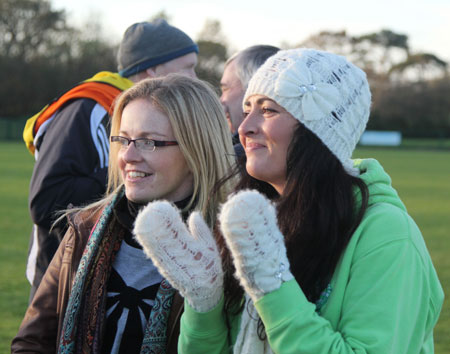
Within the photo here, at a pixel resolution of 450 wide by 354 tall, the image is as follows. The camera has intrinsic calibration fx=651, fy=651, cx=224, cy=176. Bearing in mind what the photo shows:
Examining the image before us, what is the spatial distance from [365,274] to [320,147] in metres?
0.45

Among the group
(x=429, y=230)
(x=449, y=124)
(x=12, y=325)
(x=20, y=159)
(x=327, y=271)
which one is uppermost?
(x=327, y=271)

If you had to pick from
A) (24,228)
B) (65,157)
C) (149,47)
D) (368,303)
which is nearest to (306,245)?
(368,303)

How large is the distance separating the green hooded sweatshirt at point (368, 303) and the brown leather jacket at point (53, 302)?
70 cm

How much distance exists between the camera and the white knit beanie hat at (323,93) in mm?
2119

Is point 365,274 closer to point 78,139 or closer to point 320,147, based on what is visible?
point 320,147

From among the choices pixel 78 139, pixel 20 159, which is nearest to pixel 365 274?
pixel 78 139

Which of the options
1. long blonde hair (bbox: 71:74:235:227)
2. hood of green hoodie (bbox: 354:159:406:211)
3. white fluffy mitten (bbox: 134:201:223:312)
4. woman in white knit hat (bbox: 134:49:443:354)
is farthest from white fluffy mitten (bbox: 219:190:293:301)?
long blonde hair (bbox: 71:74:235:227)

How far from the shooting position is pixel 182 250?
→ 1.93 meters

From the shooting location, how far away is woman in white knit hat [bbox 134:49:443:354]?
183 cm

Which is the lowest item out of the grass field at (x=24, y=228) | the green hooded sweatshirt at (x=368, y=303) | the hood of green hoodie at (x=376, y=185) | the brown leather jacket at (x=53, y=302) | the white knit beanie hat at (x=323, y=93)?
the grass field at (x=24, y=228)

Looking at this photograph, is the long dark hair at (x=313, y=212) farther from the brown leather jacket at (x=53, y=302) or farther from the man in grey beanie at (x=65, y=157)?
the man in grey beanie at (x=65, y=157)

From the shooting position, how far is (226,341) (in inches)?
84.7

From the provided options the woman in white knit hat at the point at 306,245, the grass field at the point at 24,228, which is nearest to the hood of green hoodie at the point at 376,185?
the woman in white knit hat at the point at 306,245

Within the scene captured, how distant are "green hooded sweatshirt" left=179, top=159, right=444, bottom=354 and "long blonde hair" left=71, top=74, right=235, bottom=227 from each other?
2.42 ft
